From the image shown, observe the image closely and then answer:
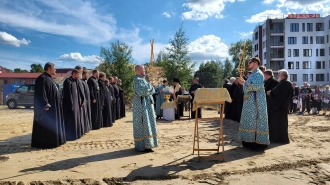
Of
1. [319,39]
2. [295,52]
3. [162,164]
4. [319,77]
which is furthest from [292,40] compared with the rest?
[162,164]

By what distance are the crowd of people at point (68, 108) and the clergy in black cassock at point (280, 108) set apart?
18.2 ft

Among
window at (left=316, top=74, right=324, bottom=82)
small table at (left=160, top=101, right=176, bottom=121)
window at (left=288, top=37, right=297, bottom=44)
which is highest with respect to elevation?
window at (left=288, top=37, right=297, bottom=44)

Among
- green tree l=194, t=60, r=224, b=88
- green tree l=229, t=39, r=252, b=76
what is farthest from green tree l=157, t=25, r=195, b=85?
green tree l=229, t=39, r=252, b=76

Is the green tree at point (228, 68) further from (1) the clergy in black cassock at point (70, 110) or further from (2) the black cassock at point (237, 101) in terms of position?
(1) the clergy in black cassock at point (70, 110)

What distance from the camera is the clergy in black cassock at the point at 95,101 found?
1011 cm

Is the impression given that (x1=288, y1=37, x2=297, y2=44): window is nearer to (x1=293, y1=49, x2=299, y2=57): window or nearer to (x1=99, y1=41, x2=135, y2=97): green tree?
(x1=293, y1=49, x2=299, y2=57): window

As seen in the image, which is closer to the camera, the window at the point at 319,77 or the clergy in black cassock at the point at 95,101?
the clergy in black cassock at the point at 95,101

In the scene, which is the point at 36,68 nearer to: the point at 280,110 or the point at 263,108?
the point at 280,110

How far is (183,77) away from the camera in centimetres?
2284

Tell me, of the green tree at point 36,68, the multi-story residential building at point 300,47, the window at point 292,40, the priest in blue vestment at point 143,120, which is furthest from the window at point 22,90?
the green tree at point 36,68

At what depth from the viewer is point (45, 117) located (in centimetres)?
718

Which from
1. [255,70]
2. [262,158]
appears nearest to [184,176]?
[262,158]

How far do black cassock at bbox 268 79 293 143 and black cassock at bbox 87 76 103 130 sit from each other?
600cm

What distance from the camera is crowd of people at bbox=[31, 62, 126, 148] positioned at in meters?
7.14
